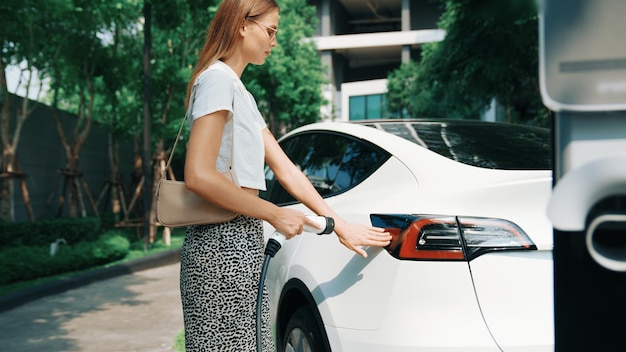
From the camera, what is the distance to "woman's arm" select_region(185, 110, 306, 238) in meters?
1.97

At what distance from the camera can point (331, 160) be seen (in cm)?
348

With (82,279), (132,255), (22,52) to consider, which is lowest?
(132,255)

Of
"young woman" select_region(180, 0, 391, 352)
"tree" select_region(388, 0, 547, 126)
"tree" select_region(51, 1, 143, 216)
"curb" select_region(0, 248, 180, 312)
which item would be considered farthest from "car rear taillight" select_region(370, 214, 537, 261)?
"tree" select_region(388, 0, 547, 126)

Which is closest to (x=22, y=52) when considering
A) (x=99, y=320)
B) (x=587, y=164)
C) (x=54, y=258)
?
(x=54, y=258)

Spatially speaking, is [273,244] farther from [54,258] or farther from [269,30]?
[54,258]

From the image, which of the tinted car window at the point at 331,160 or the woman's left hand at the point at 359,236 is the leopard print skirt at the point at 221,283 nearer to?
the woman's left hand at the point at 359,236

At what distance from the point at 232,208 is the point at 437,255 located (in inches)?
27.4

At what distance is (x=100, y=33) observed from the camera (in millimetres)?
14133

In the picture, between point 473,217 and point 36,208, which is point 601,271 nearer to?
point 473,217

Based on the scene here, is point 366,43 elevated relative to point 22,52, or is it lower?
elevated

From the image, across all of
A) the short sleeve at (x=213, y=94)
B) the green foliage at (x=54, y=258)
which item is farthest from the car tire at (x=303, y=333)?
the green foliage at (x=54, y=258)

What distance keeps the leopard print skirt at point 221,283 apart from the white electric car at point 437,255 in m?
0.45

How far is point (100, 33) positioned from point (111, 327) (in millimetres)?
8934

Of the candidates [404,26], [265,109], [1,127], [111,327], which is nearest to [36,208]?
[1,127]
